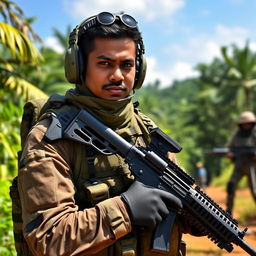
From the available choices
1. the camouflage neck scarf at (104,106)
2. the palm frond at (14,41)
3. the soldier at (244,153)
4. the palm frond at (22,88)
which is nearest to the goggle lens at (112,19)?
the camouflage neck scarf at (104,106)

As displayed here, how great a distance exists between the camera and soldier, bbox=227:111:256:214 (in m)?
7.46

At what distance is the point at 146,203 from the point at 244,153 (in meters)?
6.26

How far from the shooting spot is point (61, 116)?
1715 mm

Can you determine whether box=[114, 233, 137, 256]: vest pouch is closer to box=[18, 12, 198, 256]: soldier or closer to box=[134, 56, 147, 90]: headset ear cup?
box=[18, 12, 198, 256]: soldier

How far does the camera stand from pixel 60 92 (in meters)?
18.2

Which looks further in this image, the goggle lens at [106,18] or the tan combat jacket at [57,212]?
the goggle lens at [106,18]

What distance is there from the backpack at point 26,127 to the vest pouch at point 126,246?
42 cm

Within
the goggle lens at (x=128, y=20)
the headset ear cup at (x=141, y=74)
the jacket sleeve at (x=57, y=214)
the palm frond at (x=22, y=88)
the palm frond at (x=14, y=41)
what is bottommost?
the jacket sleeve at (x=57, y=214)

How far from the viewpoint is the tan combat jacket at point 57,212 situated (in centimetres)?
151

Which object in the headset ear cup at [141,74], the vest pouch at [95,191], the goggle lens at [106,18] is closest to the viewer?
the vest pouch at [95,191]

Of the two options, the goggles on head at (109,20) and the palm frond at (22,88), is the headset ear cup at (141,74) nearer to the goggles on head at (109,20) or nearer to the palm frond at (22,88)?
the goggles on head at (109,20)

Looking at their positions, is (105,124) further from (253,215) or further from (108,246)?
(253,215)

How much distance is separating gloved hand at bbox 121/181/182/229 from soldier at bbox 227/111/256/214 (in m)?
6.10

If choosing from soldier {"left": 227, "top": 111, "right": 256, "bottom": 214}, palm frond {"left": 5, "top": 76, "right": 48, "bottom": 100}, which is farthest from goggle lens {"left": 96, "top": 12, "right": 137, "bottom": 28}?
soldier {"left": 227, "top": 111, "right": 256, "bottom": 214}
